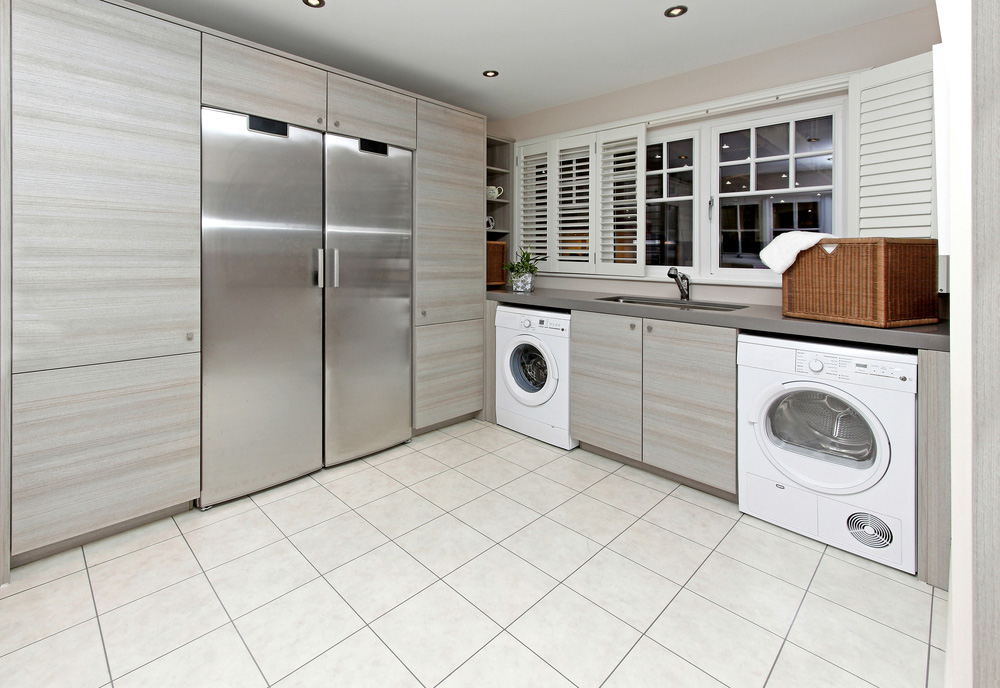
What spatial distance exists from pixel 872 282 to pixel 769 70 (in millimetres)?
1608

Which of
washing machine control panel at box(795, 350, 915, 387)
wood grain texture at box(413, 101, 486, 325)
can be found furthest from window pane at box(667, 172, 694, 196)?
washing machine control panel at box(795, 350, 915, 387)

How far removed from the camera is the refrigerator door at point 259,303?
7.80 feet

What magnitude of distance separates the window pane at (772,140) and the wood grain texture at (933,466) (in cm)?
163

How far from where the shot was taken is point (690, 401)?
8.63 feet

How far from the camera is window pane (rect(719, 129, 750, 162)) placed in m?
3.14

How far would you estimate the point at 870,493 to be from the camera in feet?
6.73

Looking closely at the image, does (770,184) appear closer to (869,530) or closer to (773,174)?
(773,174)

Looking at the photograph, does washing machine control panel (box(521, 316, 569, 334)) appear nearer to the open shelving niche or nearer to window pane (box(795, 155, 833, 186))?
the open shelving niche

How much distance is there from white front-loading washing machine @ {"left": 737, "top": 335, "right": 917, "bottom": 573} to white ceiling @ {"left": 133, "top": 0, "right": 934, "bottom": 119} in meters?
1.68

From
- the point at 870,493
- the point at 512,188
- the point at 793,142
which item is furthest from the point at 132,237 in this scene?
the point at 793,142

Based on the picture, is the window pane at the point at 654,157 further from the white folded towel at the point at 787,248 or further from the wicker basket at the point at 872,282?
the wicker basket at the point at 872,282
